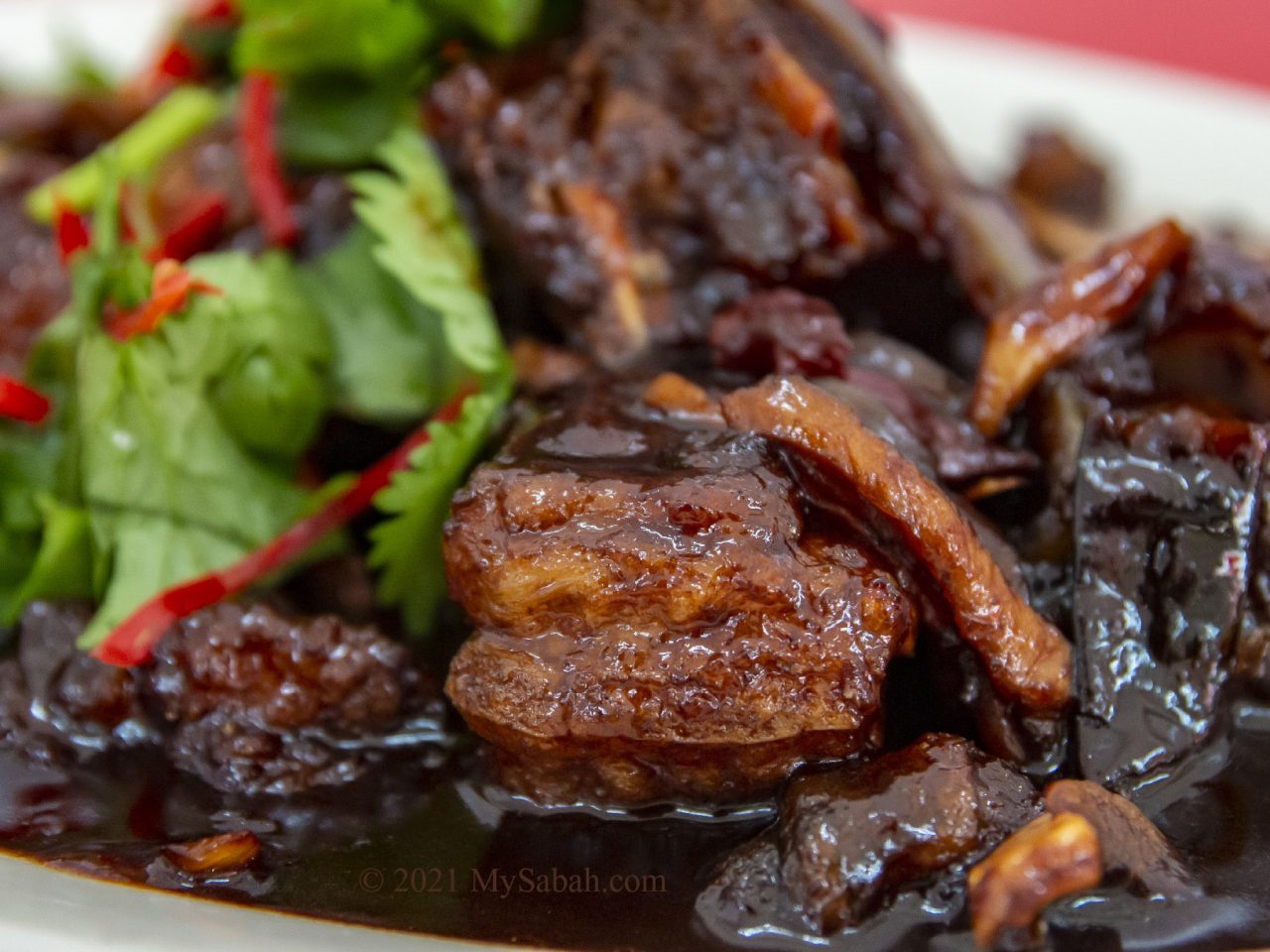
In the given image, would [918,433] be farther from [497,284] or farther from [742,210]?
Result: [497,284]

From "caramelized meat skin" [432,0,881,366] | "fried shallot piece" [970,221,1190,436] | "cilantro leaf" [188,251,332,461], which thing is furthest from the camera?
"caramelized meat skin" [432,0,881,366]

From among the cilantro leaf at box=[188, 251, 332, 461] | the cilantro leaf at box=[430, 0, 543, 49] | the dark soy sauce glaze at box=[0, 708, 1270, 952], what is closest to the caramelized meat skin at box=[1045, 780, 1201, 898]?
the dark soy sauce glaze at box=[0, 708, 1270, 952]

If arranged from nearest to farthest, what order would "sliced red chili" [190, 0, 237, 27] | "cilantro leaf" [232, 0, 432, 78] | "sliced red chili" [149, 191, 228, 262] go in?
"cilantro leaf" [232, 0, 432, 78], "sliced red chili" [149, 191, 228, 262], "sliced red chili" [190, 0, 237, 27]

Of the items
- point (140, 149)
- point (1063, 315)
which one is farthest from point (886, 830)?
point (140, 149)

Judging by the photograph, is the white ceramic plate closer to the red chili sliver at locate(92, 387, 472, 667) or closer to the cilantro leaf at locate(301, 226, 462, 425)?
the cilantro leaf at locate(301, 226, 462, 425)

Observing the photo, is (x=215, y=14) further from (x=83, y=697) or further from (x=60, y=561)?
(x=83, y=697)

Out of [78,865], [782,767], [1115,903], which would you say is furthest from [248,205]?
[1115,903]
